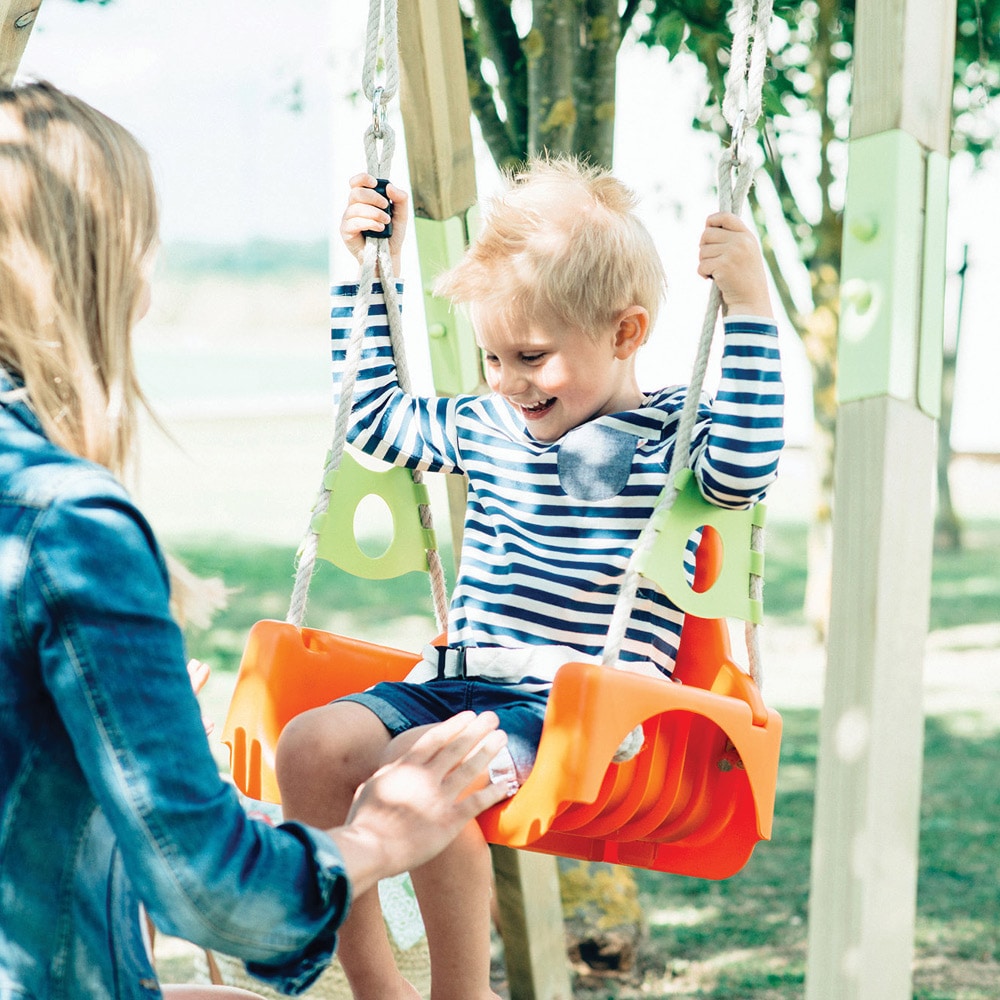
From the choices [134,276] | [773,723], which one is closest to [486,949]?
[773,723]

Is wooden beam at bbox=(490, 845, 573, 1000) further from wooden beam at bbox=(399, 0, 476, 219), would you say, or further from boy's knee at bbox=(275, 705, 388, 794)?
wooden beam at bbox=(399, 0, 476, 219)

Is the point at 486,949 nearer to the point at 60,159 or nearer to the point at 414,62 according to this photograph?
the point at 60,159

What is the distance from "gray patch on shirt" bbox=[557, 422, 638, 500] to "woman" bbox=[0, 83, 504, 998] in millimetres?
987

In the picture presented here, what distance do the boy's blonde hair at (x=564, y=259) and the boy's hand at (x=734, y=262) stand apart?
0.74ft

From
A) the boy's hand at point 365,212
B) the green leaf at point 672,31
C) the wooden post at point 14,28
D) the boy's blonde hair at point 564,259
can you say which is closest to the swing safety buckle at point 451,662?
the boy's blonde hair at point 564,259

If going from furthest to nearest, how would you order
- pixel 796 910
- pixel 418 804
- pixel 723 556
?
pixel 796 910 → pixel 723 556 → pixel 418 804

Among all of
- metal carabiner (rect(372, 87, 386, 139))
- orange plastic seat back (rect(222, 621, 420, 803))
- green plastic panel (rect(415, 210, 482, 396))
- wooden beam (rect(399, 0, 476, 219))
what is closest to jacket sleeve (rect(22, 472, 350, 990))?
orange plastic seat back (rect(222, 621, 420, 803))

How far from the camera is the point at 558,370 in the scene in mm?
2311

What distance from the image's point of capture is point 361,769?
79.8 inches

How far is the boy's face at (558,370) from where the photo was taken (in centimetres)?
230

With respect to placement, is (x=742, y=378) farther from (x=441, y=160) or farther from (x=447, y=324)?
(x=441, y=160)

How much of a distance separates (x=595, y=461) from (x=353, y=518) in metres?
0.56

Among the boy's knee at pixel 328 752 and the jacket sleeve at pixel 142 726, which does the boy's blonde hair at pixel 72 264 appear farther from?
the boy's knee at pixel 328 752

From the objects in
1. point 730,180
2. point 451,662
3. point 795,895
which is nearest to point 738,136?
point 730,180
